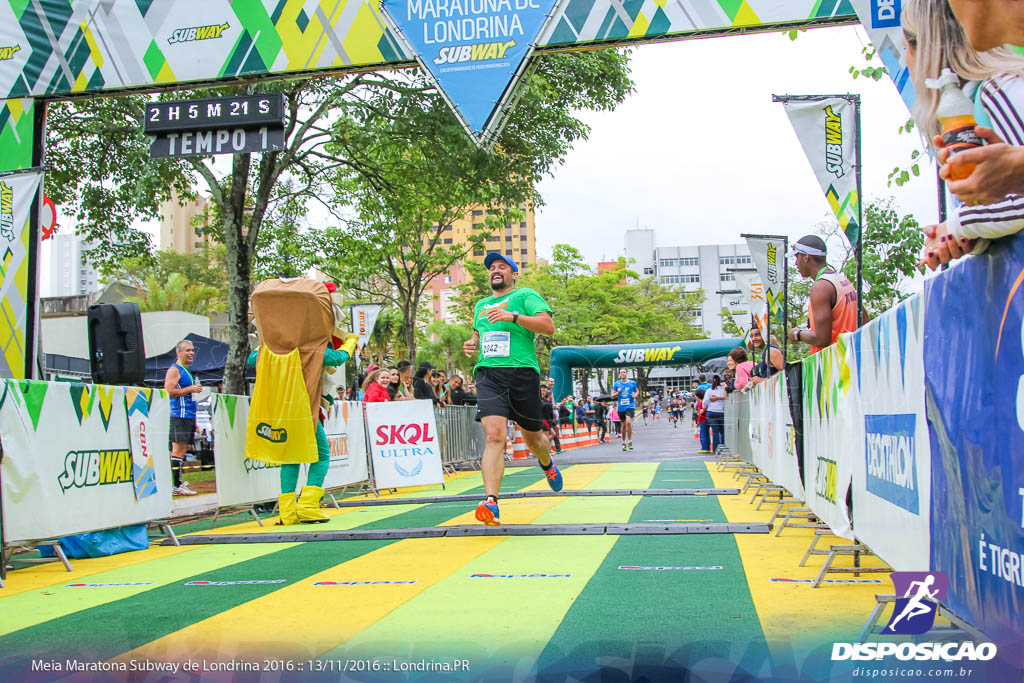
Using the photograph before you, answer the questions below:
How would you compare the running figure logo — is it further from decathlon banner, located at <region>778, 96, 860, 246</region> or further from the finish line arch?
the finish line arch

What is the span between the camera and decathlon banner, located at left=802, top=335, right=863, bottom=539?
189 inches

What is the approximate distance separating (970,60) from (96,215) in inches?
631

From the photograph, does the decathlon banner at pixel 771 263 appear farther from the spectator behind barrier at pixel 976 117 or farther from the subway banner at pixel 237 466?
the spectator behind barrier at pixel 976 117

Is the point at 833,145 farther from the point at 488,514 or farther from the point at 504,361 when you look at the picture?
the point at 488,514

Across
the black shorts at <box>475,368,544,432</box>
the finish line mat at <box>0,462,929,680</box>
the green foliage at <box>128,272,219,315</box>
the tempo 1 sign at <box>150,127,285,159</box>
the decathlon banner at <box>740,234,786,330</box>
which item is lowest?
the finish line mat at <box>0,462,929,680</box>

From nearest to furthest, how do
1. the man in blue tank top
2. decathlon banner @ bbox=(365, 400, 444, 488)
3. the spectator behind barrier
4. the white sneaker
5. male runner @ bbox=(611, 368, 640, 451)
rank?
the spectator behind barrier
the man in blue tank top
the white sneaker
decathlon banner @ bbox=(365, 400, 444, 488)
male runner @ bbox=(611, 368, 640, 451)

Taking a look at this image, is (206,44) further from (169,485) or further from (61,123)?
(61,123)

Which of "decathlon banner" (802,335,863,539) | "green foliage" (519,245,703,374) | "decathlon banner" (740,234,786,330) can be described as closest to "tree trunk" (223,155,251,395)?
"decathlon banner" (740,234,786,330)

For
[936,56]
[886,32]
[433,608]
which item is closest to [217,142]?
[433,608]

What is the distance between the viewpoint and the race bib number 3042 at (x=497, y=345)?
7164 millimetres

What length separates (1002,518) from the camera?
2.61 meters

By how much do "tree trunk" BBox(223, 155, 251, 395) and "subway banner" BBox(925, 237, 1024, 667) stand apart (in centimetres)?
1251

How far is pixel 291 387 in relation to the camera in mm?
7824

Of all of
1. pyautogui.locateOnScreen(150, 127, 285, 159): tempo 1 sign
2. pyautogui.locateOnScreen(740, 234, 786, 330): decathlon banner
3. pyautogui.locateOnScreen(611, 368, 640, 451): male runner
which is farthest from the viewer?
pyautogui.locateOnScreen(611, 368, 640, 451): male runner
